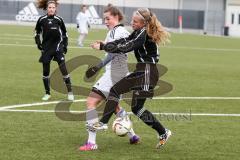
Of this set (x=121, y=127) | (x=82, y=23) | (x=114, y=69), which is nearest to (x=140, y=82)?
(x=114, y=69)

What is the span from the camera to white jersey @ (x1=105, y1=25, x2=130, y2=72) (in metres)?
8.98

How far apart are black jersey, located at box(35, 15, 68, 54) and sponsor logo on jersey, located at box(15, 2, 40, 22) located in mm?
56237

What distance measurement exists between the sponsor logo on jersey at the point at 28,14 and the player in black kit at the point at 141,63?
61.5 metres

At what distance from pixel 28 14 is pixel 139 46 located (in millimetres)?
63634

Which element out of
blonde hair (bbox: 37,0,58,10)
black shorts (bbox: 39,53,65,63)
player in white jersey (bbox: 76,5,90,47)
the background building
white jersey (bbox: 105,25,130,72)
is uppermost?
blonde hair (bbox: 37,0,58,10)

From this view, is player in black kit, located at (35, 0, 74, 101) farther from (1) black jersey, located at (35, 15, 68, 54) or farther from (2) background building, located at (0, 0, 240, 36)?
(2) background building, located at (0, 0, 240, 36)

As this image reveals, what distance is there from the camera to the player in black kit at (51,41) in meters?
13.9

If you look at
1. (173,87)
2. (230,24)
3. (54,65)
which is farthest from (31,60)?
(230,24)

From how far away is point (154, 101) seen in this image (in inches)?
551

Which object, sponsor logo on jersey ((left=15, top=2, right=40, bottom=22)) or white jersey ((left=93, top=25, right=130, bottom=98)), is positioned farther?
sponsor logo on jersey ((left=15, top=2, right=40, bottom=22))

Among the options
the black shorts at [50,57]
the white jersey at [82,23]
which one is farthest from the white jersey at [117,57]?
the white jersey at [82,23]

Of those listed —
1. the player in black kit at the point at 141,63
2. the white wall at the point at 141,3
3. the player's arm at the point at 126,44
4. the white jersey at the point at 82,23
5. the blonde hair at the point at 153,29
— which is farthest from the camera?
the white wall at the point at 141,3

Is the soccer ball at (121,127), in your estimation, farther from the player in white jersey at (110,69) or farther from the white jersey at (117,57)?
the white jersey at (117,57)

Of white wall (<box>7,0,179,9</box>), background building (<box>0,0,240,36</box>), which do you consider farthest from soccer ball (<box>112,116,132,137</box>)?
white wall (<box>7,0,179,9</box>)
